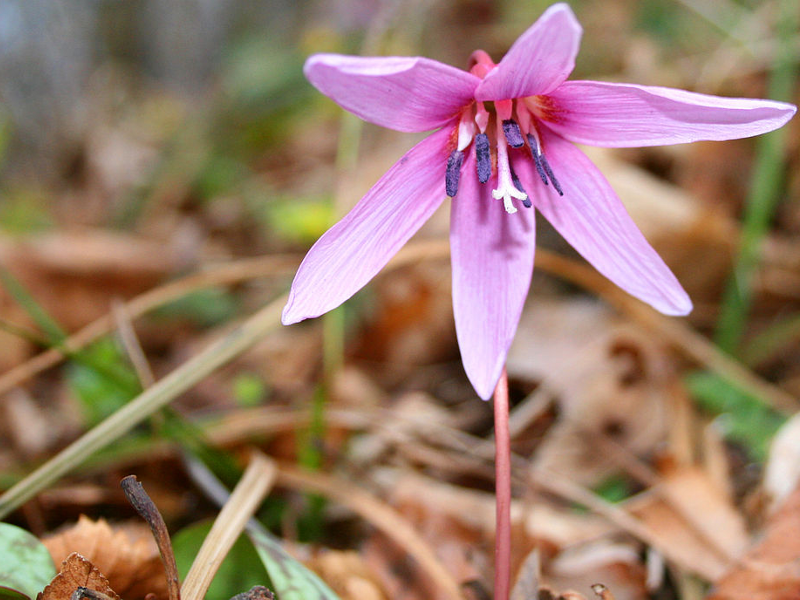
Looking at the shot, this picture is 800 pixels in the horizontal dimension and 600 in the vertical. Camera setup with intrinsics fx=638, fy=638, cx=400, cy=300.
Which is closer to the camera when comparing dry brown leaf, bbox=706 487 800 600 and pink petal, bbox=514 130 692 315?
pink petal, bbox=514 130 692 315

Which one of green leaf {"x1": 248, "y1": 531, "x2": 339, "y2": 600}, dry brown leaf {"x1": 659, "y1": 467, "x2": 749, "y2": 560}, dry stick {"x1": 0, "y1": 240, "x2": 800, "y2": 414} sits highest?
dry stick {"x1": 0, "y1": 240, "x2": 800, "y2": 414}

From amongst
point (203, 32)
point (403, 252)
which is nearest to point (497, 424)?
point (403, 252)

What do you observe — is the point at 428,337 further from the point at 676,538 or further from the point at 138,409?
the point at 138,409

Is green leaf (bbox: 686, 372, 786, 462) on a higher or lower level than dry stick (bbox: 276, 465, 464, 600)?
higher

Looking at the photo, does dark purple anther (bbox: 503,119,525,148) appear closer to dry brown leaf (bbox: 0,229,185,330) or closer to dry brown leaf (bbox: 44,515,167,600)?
dry brown leaf (bbox: 44,515,167,600)

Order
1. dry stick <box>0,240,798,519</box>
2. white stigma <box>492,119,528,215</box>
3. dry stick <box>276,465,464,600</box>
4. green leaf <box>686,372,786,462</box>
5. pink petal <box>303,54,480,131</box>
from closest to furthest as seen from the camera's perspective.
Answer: pink petal <box>303,54,480,131</box> < white stigma <box>492,119,528,215</box> < dry stick <box>0,240,798,519</box> < dry stick <box>276,465,464,600</box> < green leaf <box>686,372,786,462</box>

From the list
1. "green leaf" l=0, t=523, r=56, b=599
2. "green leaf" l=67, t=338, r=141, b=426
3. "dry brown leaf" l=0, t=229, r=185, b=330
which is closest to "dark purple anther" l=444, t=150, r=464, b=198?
"green leaf" l=0, t=523, r=56, b=599
